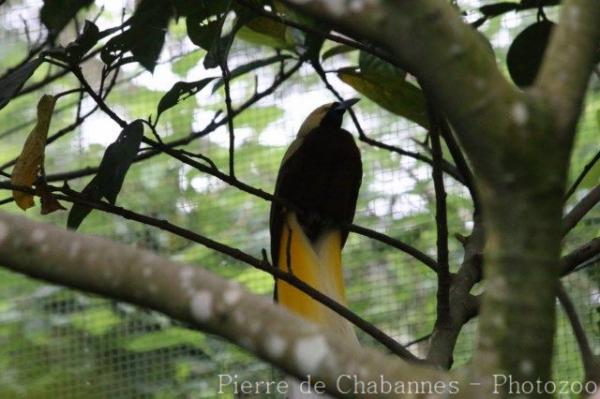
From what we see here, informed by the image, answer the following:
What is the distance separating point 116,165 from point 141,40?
0.50ft

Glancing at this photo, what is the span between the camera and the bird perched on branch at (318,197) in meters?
1.47

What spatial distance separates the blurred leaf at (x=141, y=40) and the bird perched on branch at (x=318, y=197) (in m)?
0.39

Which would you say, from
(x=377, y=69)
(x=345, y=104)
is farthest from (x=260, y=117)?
(x=377, y=69)

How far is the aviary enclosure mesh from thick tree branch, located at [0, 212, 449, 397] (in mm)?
1257

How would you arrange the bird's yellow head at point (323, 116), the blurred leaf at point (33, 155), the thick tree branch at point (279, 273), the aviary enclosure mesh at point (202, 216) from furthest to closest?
the aviary enclosure mesh at point (202, 216) → the bird's yellow head at point (323, 116) → the blurred leaf at point (33, 155) → the thick tree branch at point (279, 273)

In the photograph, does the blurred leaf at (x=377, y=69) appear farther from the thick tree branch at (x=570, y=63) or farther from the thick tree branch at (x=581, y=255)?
the thick tree branch at (x=570, y=63)

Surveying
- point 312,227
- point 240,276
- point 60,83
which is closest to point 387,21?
point 312,227

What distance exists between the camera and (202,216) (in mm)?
2115

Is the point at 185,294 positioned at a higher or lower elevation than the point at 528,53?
lower

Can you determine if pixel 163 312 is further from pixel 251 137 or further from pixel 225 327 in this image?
pixel 251 137

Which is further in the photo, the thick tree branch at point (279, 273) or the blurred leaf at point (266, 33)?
the blurred leaf at point (266, 33)

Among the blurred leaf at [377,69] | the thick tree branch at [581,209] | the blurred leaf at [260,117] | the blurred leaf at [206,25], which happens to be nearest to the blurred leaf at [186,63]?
the blurred leaf at [260,117]

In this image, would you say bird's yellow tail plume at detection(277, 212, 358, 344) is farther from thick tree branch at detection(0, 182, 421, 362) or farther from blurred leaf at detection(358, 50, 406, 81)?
thick tree branch at detection(0, 182, 421, 362)

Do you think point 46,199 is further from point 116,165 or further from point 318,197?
point 318,197
